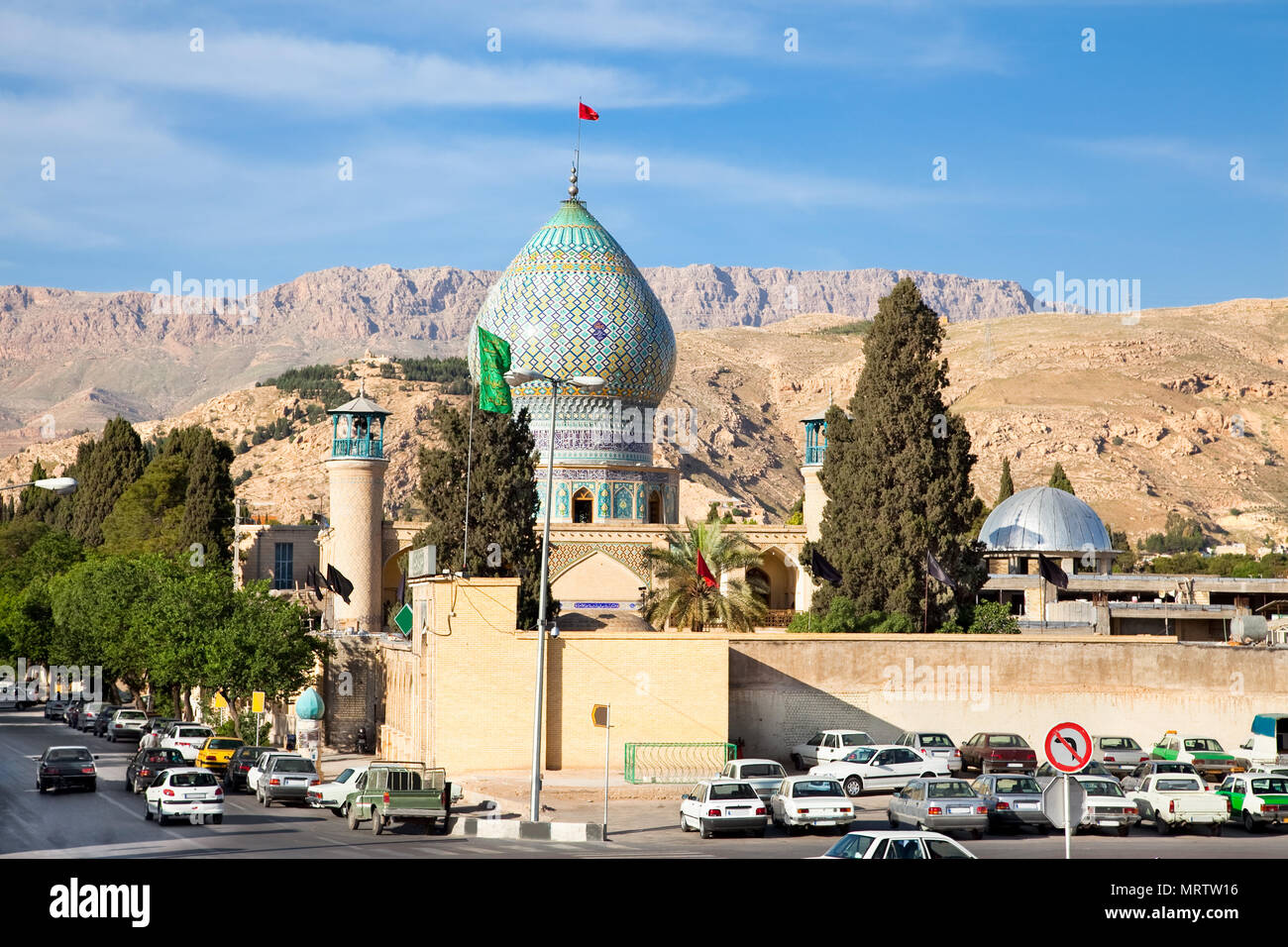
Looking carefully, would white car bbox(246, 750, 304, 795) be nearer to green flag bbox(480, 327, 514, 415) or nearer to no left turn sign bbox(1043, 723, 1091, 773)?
green flag bbox(480, 327, 514, 415)

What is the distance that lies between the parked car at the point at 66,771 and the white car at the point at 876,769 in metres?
14.5

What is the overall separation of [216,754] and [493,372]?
1091 cm

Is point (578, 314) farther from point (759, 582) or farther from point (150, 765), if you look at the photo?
point (150, 765)

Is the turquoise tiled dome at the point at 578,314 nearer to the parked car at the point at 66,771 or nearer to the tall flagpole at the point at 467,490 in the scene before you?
the tall flagpole at the point at 467,490

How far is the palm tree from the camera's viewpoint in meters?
38.2

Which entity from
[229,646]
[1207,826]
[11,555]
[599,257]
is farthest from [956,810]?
[11,555]

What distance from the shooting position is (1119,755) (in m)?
31.8

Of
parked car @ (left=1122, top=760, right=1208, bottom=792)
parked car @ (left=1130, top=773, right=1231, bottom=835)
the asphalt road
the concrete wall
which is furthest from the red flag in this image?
parked car @ (left=1130, top=773, right=1231, bottom=835)

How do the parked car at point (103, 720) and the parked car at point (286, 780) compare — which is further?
the parked car at point (103, 720)

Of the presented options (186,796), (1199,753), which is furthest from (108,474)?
(1199,753)

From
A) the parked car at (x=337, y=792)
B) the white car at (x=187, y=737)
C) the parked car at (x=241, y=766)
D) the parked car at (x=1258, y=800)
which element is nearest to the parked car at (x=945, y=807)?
the parked car at (x=1258, y=800)

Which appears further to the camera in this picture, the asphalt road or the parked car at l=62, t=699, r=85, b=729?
the parked car at l=62, t=699, r=85, b=729

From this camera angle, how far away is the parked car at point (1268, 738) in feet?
108

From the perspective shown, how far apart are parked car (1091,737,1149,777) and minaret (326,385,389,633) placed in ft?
67.8
